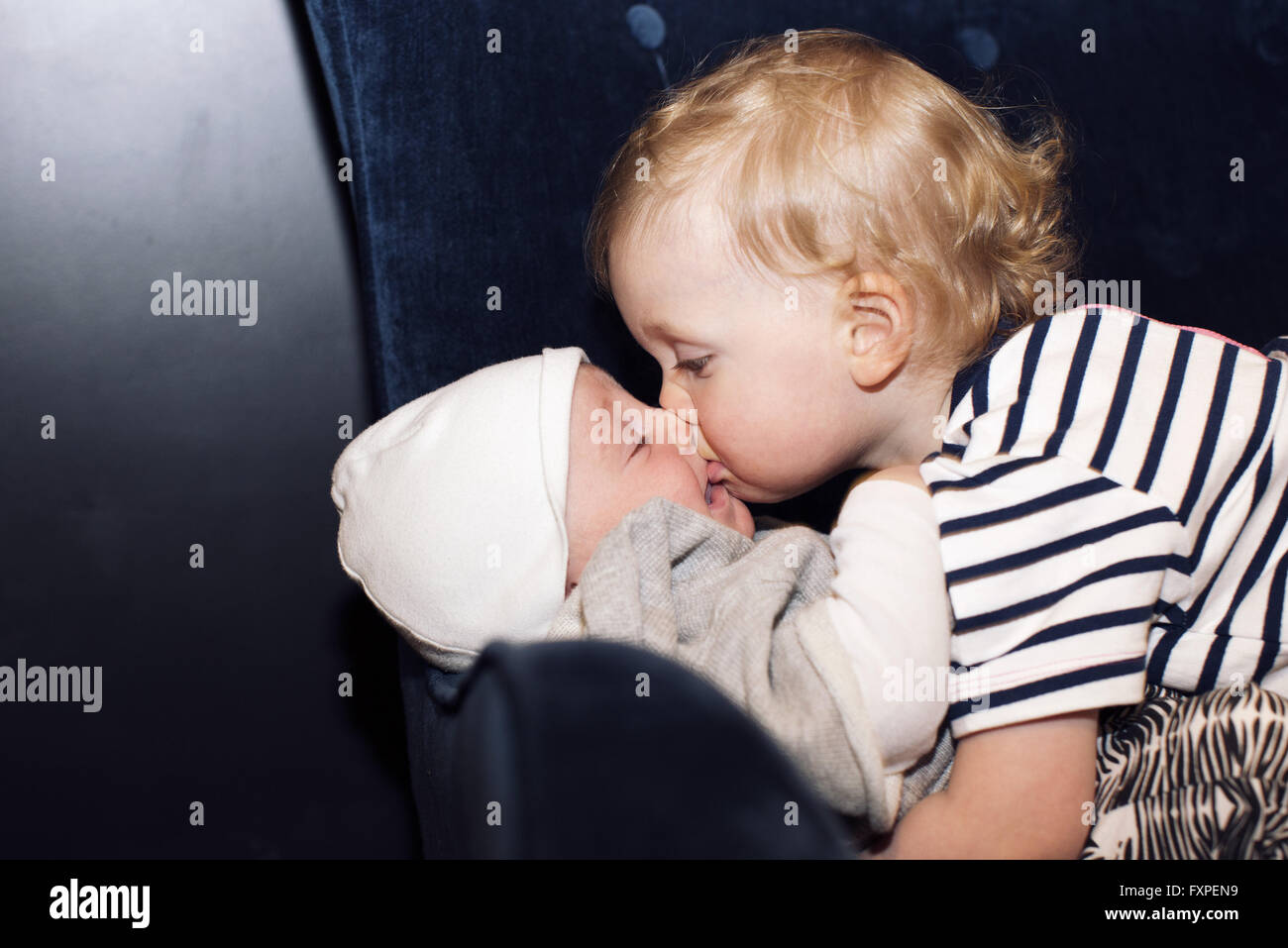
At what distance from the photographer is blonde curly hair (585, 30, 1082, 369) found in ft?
3.07

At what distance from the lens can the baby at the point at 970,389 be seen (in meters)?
0.75

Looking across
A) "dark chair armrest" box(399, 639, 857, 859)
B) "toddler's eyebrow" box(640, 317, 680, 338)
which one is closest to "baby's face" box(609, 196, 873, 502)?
"toddler's eyebrow" box(640, 317, 680, 338)

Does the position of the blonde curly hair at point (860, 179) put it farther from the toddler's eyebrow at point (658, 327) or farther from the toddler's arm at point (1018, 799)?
the toddler's arm at point (1018, 799)

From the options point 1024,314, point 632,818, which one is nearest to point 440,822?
point 632,818

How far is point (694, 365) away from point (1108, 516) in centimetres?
43

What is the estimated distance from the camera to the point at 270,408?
1.49m

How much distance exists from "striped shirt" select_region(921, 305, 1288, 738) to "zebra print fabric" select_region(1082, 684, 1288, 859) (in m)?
0.06

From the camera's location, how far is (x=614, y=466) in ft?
3.06

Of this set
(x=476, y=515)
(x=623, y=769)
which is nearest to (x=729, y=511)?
(x=476, y=515)

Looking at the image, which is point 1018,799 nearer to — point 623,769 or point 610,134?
point 623,769

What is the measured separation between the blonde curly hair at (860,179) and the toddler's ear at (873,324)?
2cm

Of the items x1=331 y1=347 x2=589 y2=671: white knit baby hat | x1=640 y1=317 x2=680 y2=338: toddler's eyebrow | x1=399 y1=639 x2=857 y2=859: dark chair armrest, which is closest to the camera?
x1=399 y1=639 x2=857 y2=859: dark chair armrest

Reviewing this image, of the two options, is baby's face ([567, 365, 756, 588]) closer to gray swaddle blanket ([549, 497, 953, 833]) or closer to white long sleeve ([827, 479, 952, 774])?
gray swaddle blanket ([549, 497, 953, 833])

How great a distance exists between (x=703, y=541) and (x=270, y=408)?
893 millimetres
